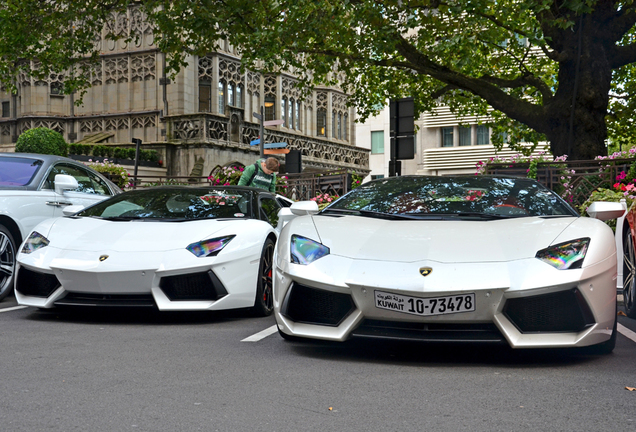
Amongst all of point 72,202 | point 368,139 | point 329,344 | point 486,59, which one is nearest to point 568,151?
point 486,59

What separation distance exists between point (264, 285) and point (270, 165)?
394 cm

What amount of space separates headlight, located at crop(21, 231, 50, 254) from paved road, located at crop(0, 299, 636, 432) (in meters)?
0.91

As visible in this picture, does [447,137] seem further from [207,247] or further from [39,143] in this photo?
[207,247]

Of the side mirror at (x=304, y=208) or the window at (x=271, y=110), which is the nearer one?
the side mirror at (x=304, y=208)

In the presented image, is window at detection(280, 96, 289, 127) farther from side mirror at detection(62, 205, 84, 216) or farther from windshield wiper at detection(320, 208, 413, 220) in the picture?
windshield wiper at detection(320, 208, 413, 220)

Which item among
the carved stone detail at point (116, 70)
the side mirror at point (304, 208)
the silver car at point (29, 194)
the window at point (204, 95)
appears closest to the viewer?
the side mirror at point (304, 208)

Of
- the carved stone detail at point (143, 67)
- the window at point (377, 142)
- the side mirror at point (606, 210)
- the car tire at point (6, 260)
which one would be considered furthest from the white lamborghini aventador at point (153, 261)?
the window at point (377, 142)

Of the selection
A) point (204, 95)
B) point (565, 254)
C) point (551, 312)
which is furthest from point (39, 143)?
point (551, 312)

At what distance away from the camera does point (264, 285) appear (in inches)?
282

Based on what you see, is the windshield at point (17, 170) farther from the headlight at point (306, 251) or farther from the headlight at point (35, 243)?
the headlight at point (306, 251)

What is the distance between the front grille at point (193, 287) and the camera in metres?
6.37

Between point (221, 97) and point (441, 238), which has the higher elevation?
point (221, 97)

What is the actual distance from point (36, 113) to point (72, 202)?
3057 cm

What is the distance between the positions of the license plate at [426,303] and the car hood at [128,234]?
233 centimetres
